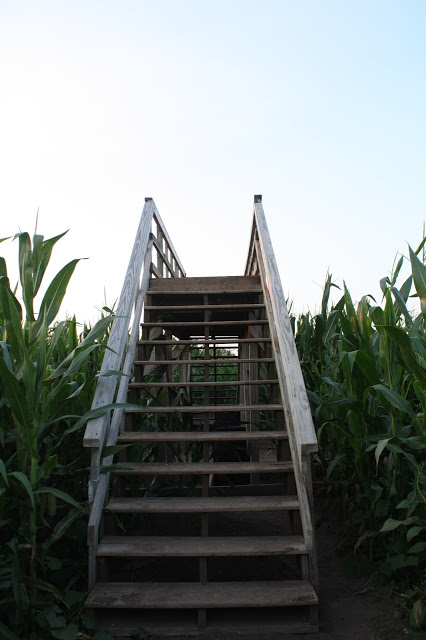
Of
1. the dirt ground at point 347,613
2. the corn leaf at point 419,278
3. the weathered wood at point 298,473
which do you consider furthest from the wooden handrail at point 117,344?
the corn leaf at point 419,278

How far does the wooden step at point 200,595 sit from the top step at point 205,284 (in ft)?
9.50

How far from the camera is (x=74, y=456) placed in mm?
2578

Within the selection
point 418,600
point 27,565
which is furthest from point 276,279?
point 27,565

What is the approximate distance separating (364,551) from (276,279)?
1.84 m

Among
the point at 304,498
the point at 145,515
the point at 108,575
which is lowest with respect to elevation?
the point at 108,575

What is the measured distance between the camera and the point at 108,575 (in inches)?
91.2

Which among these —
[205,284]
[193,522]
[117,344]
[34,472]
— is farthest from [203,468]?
[205,284]

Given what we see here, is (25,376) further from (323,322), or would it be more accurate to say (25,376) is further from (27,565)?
(323,322)

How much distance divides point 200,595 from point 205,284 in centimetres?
317

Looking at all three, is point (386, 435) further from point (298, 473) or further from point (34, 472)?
point (34, 472)

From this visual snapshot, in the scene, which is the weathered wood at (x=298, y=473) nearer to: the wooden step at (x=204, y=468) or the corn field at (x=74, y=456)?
the wooden step at (x=204, y=468)

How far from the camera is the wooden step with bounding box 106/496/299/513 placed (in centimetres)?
244

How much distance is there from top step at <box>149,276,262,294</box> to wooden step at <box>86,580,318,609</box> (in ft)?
9.50

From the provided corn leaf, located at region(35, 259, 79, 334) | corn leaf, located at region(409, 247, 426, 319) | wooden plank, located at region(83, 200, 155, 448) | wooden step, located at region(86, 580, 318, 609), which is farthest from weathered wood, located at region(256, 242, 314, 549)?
corn leaf, located at region(35, 259, 79, 334)
